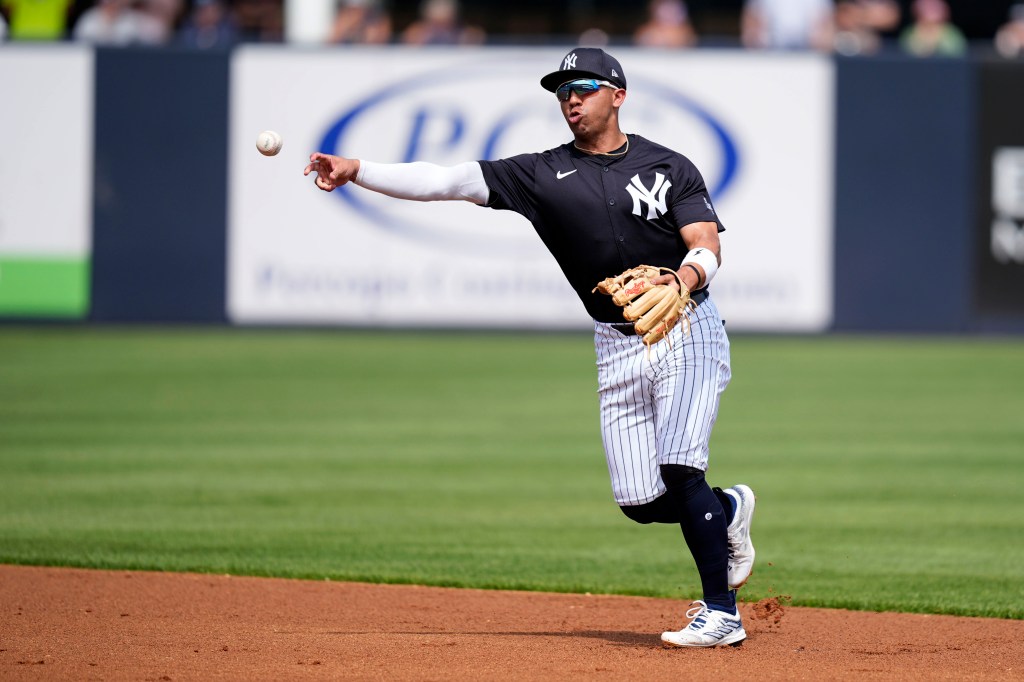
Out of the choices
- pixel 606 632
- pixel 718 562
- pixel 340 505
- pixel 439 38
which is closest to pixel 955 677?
pixel 718 562

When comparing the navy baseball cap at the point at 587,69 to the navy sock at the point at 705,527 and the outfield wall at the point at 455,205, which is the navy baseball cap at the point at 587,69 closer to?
the navy sock at the point at 705,527

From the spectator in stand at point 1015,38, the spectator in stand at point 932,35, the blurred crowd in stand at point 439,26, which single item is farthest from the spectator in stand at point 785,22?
the spectator in stand at point 1015,38

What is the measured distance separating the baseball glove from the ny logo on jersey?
0.28 m

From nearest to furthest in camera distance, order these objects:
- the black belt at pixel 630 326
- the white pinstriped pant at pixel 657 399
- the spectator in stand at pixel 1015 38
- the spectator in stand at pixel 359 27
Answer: the white pinstriped pant at pixel 657 399
the black belt at pixel 630 326
the spectator in stand at pixel 1015 38
the spectator in stand at pixel 359 27

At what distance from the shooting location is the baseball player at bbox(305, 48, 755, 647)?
5.48 m

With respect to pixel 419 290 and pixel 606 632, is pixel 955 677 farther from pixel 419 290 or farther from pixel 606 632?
pixel 419 290

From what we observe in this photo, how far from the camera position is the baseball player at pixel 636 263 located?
5.48 metres

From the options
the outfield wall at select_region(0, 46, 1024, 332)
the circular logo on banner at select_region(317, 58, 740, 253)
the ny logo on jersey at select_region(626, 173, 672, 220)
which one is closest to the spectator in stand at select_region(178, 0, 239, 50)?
the outfield wall at select_region(0, 46, 1024, 332)

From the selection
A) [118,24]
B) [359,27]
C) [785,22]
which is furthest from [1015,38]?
[118,24]

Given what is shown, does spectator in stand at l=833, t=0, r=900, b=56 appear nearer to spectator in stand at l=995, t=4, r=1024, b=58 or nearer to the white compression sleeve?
spectator in stand at l=995, t=4, r=1024, b=58

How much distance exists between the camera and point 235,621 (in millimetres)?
6074

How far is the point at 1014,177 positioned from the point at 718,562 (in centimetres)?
1165

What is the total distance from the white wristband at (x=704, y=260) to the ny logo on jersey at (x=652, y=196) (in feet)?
0.72

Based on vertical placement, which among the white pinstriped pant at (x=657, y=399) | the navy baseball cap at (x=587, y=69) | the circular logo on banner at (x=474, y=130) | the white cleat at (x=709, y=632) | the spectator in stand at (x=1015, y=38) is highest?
the spectator in stand at (x=1015, y=38)
